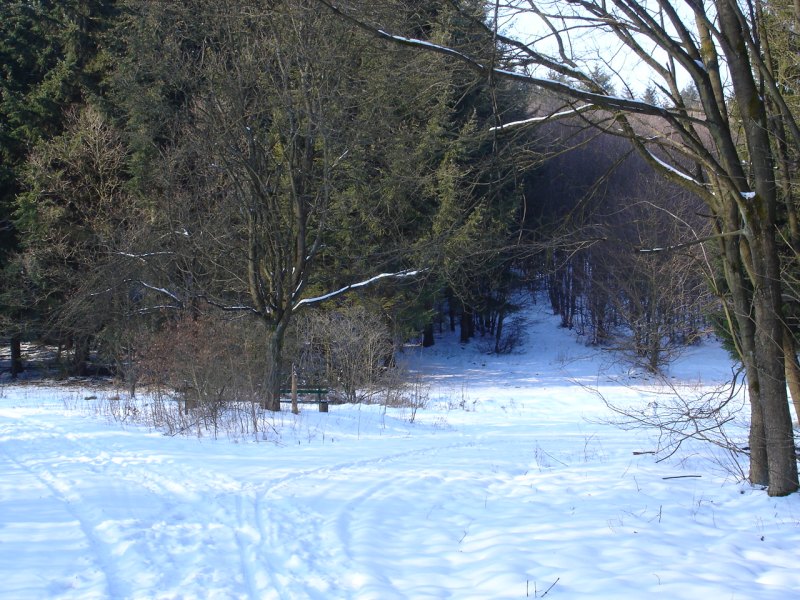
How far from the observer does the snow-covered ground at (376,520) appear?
14.8ft

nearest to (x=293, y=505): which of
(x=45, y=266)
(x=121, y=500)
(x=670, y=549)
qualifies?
(x=121, y=500)

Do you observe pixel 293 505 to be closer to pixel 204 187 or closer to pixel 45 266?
pixel 204 187

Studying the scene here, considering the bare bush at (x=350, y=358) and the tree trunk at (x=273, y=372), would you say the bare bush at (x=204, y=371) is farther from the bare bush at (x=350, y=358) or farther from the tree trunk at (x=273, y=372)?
the bare bush at (x=350, y=358)

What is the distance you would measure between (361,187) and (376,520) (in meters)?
12.2

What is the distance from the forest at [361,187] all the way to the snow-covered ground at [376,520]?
5.07 feet

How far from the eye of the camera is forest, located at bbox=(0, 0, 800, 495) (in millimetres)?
6676

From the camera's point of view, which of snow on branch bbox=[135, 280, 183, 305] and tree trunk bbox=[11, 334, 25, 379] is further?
tree trunk bbox=[11, 334, 25, 379]

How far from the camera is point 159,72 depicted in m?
16.3

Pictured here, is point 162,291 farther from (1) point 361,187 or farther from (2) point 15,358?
(2) point 15,358

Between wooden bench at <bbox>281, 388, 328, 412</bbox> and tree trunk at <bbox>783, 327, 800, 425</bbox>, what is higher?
tree trunk at <bbox>783, 327, 800, 425</bbox>

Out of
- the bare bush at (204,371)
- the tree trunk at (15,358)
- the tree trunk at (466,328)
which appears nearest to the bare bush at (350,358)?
the bare bush at (204,371)

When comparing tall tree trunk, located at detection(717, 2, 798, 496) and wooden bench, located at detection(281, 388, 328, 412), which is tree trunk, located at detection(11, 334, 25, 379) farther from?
tall tree trunk, located at detection(717, 2, 798, 496)

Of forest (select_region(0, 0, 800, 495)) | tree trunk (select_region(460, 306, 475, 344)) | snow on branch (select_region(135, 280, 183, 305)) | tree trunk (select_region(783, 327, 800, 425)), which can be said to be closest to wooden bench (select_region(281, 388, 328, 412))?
forest (select_region(0, 0, 800, 495))

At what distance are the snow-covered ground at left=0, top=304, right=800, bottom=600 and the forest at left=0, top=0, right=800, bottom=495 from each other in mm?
1545
